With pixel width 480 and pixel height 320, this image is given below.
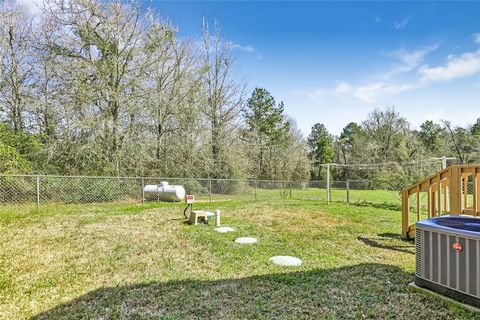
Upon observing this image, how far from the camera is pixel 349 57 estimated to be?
938 centimetres

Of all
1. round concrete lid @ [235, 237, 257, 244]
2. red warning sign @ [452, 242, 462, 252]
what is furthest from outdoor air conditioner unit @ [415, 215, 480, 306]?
round concrete lid @ [235, 237, 257, 244]

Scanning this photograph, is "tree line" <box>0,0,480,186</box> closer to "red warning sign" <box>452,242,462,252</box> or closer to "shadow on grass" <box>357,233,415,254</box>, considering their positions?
"shadow on grass" <box>357,233,415,254</box>

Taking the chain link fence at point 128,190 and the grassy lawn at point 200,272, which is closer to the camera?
the grassy lawn at point 200,272

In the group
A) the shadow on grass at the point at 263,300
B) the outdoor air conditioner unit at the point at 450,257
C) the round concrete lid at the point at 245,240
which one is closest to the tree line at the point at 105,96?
the round concrete lid at the point at 245,240

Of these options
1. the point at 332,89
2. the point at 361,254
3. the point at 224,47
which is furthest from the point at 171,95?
the point at 361,254

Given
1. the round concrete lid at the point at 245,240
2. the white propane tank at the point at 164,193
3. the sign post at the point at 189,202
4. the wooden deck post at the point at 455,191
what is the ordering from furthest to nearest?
the white propane tank at the point at 164,193 → the sign post at the point at 189,202 → the round concrete lid at the point at 245,240 → the wooden deck post at the point at 455,191

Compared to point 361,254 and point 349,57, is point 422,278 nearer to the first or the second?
point 361,254

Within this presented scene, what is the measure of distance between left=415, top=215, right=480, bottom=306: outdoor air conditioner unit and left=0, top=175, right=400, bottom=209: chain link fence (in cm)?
858

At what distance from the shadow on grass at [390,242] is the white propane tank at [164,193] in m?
6.66

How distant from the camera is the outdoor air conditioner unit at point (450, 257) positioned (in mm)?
2369

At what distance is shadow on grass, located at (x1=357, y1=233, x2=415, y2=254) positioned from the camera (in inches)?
187

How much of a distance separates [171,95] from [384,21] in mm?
9336

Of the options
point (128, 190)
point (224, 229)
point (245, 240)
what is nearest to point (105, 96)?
point (128, 190)

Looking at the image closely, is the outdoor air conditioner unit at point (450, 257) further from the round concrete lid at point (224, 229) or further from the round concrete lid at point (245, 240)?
the round concrete lid at point (224, 229)
